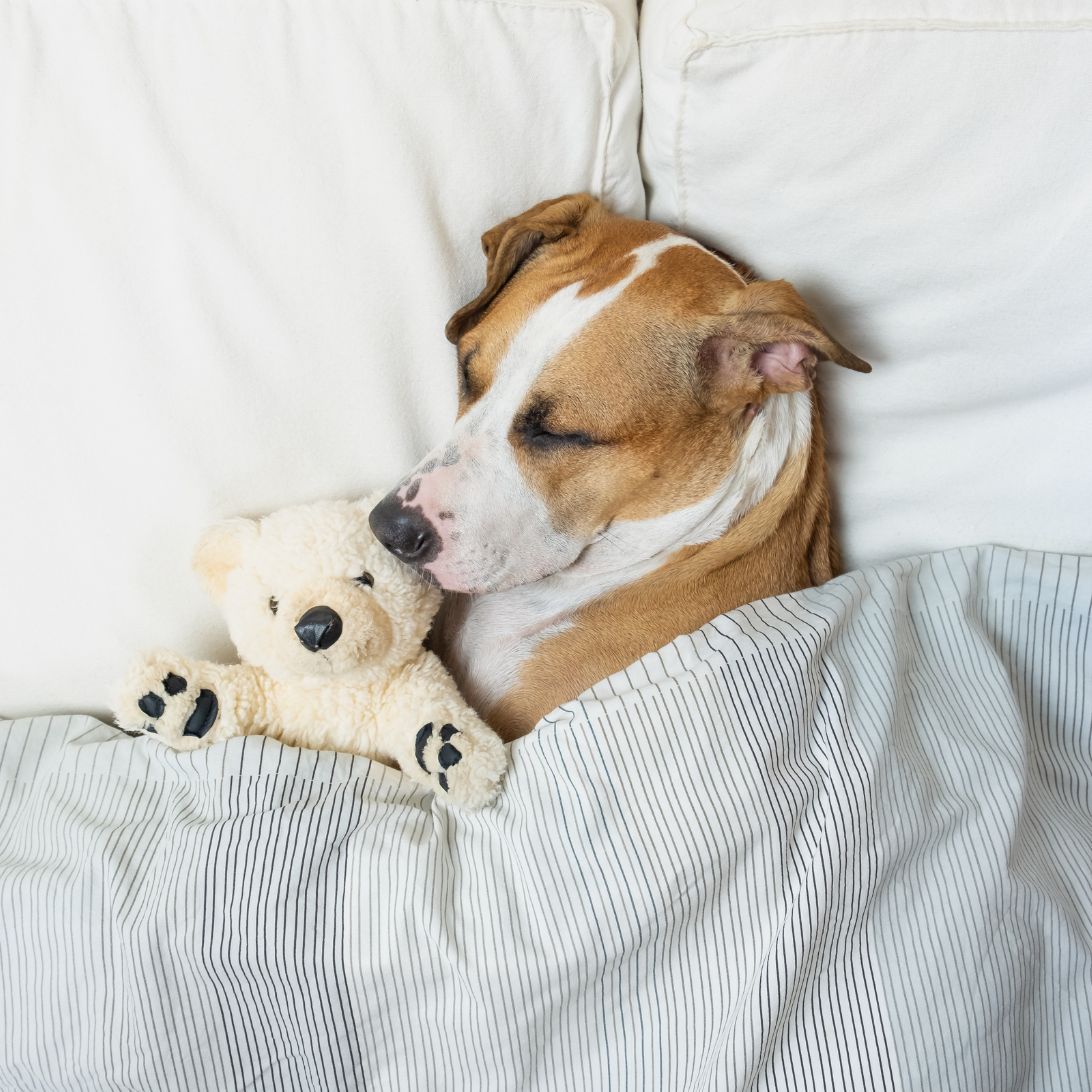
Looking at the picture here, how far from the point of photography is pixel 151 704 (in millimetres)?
1369

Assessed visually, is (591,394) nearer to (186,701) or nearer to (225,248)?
(225,248)

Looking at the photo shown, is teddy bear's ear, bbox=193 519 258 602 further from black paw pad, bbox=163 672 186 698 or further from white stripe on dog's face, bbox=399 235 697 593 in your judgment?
white stripe on dog's face, bbox=399 235 697 593

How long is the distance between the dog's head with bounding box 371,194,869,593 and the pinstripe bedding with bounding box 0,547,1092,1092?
27 centimetres

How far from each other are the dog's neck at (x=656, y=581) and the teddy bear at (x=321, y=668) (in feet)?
0.52

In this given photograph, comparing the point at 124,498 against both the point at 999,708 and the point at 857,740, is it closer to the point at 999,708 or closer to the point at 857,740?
the point at 857,740

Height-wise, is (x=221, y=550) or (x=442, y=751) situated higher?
→ (x=221, y=550)

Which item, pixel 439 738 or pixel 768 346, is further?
pixel 768 346

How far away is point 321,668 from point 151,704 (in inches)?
10.4

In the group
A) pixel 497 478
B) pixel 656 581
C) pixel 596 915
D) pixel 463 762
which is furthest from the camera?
pixel 656 581

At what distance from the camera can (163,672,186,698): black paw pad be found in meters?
1.37

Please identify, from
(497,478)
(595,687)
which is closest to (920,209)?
(497,478)

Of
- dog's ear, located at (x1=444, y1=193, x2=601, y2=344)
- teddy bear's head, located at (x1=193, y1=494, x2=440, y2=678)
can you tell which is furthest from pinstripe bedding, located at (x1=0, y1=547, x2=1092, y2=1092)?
dog's ear, located at (x1=444, y1=193, x2=601, y2=344)

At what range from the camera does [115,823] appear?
4.45ft

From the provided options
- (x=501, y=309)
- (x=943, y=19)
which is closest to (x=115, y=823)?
(x=501, y=309)
